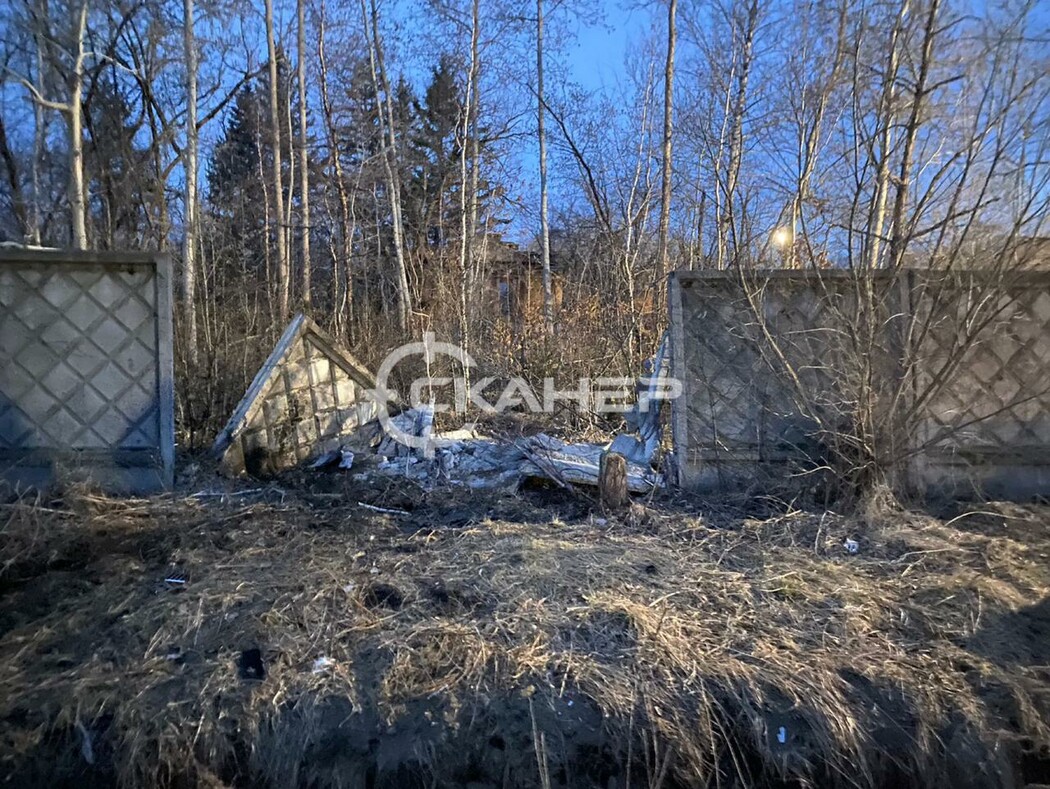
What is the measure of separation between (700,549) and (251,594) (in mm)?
2488

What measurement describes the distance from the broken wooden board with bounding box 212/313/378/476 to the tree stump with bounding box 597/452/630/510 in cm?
311

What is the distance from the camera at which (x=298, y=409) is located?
652 cm

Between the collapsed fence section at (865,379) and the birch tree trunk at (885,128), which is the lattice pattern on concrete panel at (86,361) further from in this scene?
the birch tree trunk at (885,128)

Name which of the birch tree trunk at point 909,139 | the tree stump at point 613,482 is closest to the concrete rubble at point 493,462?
the tree stump at point 613,482

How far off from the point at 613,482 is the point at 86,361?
162 inches

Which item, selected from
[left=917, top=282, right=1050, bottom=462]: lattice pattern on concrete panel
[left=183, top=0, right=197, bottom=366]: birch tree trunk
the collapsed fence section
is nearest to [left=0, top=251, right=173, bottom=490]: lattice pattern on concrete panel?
the collapsed fence section

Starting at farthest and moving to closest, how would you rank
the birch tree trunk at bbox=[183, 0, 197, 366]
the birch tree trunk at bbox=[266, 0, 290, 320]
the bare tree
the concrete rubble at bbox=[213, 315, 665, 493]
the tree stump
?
the birch tree trunk at bbox=[266, 0, 290, 320] → the birch tree trunk at bbox=[183, 0, 197, 366] → the bare tree → the concrete rubble at bbox=[213, 315, 665, 493] → the tree stump

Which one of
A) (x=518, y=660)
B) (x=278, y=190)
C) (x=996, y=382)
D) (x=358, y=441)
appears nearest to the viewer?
(x=518, y=660)

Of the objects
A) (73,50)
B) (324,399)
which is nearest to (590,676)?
(324,399)

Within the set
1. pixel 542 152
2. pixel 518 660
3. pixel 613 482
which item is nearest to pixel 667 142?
pixel 542 152

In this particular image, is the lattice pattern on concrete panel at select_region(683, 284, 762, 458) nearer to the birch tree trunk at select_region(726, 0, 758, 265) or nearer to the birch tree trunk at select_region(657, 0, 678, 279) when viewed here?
the birch tree trunk at select_region(726, 0, 758, 265)

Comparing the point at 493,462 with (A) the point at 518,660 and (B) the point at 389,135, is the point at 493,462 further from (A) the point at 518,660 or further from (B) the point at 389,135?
(B) the point at 389,135

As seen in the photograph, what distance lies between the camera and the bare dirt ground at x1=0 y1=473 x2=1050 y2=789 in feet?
8.28

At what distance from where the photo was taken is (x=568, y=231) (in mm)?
15828
